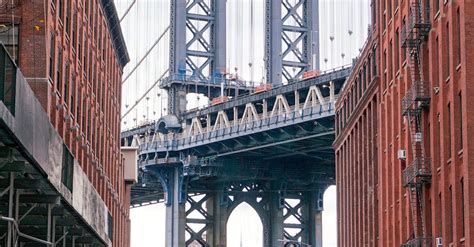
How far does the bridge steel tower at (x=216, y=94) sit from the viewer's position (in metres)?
138

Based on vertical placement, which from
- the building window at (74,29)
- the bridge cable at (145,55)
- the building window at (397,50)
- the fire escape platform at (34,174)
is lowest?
the fire escape platform at (34,174)

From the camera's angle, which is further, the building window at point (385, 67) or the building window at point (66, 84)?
the building window at point (385, 67)

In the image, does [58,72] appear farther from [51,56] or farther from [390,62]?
[390,62]

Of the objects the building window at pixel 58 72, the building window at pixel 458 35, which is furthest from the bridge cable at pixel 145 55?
the building window at pixel 458 35

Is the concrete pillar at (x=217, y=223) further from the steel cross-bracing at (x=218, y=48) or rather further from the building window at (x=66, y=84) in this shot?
the building window at (x=66, y=84)

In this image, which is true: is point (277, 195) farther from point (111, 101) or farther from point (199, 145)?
point (111, 101)

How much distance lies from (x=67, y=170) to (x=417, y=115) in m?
25.3

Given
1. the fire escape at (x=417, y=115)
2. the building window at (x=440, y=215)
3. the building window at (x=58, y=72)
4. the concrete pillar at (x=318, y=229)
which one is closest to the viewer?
the building window at (x=440, y=215)

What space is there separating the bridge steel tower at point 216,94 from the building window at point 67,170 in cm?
9951

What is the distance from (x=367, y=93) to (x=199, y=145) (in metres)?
62.0

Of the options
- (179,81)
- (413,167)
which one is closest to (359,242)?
(413,167)

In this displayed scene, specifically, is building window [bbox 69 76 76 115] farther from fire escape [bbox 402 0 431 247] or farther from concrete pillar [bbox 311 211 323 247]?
concrete pillar [bbox 311 211 323 247]

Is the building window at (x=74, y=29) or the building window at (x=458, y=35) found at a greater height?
the building window at (x=74, y=29)

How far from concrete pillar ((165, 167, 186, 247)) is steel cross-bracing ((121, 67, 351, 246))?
106mm
